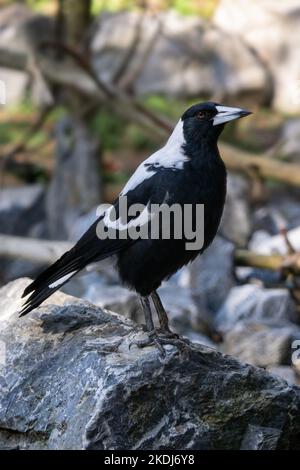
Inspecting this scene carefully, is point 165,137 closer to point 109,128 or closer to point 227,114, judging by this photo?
point 109,128

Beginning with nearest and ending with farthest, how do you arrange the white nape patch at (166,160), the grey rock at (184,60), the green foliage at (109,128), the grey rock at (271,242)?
the white nape patch at (166,160)
the grey rock at (271,242)
the green foliage at (109,128)
the grey rock at (184,60)

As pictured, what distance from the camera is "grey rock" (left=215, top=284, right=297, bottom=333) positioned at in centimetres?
636

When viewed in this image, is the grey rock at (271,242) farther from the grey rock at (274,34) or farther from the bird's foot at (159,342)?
the grey rock at (274,34)

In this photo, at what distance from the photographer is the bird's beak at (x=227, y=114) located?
3.95 metres

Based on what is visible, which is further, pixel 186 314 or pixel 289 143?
pixel 289 143

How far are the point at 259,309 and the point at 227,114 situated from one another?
2653mm

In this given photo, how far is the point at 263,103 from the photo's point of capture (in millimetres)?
12242

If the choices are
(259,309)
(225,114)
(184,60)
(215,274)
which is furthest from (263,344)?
(184,60)

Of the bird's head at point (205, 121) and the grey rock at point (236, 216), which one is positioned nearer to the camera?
the bird's head at point (205, 121)

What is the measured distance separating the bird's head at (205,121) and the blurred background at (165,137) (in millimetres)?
708

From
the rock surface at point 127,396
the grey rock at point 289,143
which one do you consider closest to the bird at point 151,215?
the rock surface at point 127,396

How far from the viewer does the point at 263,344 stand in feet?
18.2

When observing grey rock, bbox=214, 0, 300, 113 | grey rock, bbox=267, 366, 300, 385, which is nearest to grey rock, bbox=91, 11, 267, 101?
grey rock, bbox=214, 0, 300, 113

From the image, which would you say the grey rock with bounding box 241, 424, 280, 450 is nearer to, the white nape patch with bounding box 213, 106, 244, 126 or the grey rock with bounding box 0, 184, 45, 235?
the white nape patch with bounding box 213, 106, 244, 126
